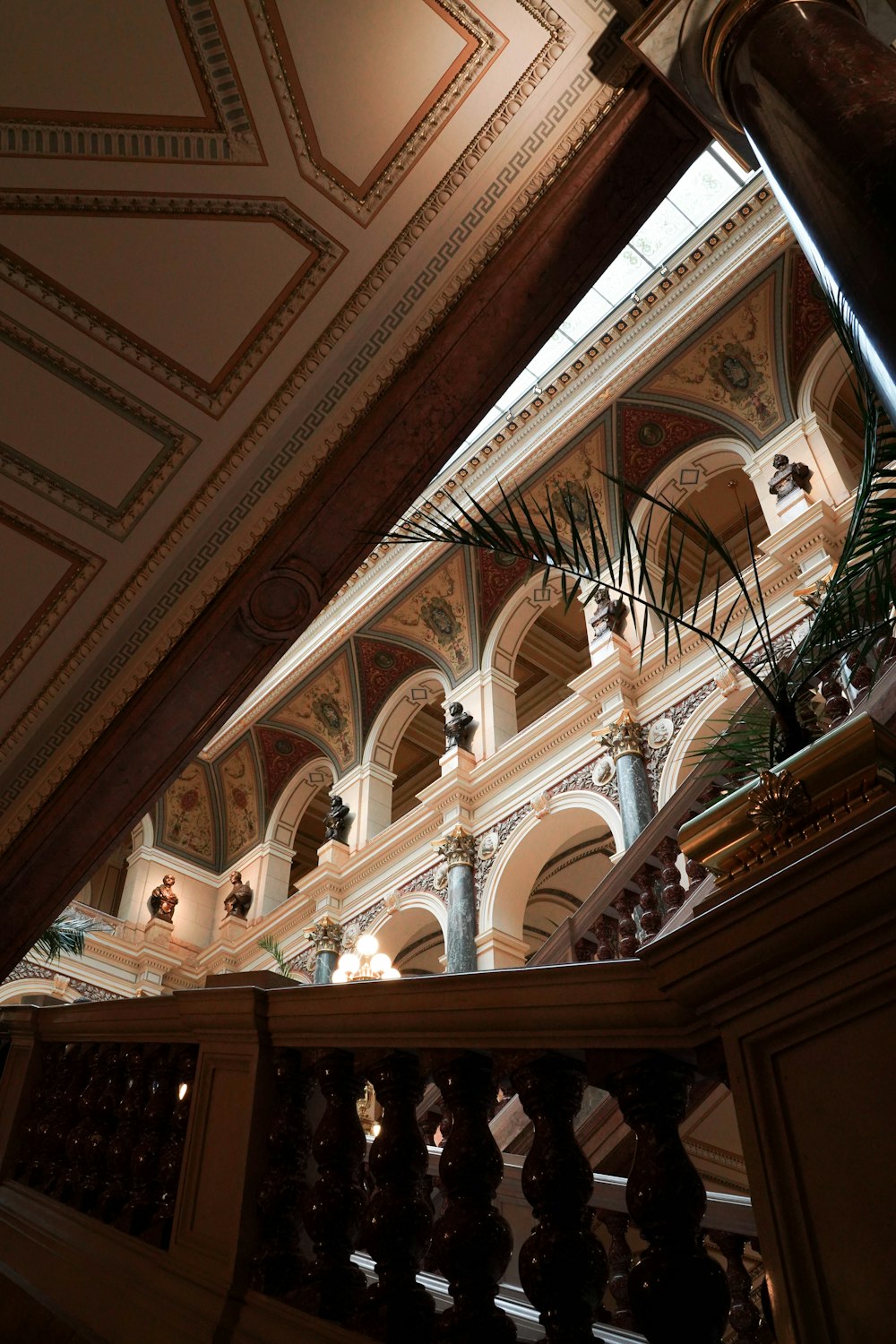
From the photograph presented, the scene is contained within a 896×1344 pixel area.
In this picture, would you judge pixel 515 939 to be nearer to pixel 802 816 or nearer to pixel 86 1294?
pixel 86 1294

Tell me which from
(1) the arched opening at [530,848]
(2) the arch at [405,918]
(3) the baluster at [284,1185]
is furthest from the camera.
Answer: (2) the arch at [405,918]

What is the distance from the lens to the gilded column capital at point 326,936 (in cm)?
1303

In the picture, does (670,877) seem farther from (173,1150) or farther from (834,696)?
(173,1150)

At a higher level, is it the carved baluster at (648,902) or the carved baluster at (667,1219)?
the carved baluster at (648,902)

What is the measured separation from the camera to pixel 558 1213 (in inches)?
55.4

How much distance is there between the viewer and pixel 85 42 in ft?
14.4

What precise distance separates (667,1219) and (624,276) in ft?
39.1

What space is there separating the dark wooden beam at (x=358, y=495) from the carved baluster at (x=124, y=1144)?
2.79 meters

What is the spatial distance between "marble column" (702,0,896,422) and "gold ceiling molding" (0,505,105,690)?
158 inches

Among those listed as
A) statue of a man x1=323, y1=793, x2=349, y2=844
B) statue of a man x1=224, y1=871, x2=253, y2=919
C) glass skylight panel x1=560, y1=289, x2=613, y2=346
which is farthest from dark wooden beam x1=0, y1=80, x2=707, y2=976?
statue of a man x1=224, y1=871, x2=253, y2=919

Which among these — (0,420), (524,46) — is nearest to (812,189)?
(524,46)

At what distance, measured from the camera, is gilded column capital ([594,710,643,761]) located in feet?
34.3

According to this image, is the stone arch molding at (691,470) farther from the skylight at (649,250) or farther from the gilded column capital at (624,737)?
the gilded column capital at (624,737)

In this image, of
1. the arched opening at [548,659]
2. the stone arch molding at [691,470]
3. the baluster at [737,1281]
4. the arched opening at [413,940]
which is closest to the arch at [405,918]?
the arched opening at [413,940]
